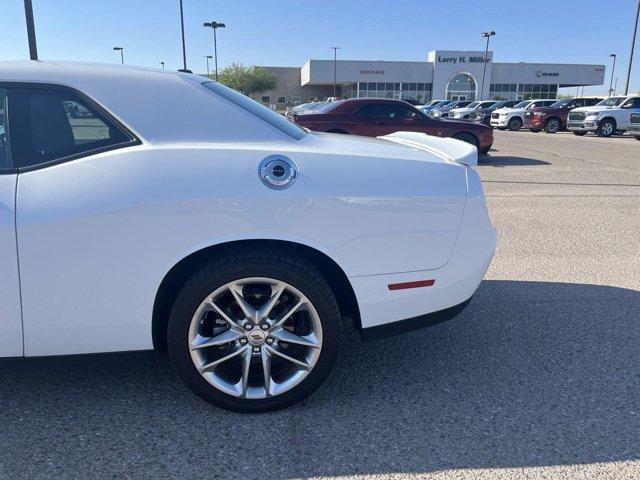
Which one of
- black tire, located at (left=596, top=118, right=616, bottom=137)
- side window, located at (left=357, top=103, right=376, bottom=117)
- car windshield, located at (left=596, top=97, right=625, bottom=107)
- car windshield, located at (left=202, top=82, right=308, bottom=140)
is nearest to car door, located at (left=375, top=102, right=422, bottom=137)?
side window, located at (left=357, top=103, right=376, bottom=117)

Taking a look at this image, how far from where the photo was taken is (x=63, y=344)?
2.40m

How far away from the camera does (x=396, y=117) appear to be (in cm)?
1281

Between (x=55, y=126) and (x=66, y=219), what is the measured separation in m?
0.48

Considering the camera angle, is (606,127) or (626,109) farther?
(606,127)

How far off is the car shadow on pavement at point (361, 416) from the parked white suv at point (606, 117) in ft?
73.7

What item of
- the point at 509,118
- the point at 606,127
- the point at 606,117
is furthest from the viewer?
the point at 509,118

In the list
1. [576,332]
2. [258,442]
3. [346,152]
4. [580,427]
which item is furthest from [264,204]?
[576,332]

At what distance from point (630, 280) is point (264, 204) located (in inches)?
145

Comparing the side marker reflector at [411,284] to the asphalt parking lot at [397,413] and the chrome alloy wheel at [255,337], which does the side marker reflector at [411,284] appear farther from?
the asphalt parking lot at [397,413]

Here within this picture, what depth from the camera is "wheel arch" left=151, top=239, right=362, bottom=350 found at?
245cm

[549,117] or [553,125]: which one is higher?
[549,117]

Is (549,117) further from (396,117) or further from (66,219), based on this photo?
(66,219)

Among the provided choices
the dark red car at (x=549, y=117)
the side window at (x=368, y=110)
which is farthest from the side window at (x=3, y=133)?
the dark red car at (x=549, y=117)

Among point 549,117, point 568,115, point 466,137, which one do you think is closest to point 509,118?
point 549,117
